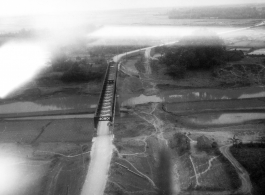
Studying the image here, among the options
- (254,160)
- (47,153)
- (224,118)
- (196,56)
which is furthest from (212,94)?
A: (47,153)

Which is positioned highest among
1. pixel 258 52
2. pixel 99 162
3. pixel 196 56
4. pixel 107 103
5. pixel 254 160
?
pixel 196 56

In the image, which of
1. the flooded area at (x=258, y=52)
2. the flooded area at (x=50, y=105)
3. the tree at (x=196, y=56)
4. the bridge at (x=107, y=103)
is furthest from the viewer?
the flooded area at (x=258, y=52)

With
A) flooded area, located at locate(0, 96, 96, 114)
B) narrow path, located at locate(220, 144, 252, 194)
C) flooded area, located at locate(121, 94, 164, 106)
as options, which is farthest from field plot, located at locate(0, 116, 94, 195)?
narrow path, located at locate(220, 144, 252, 194)

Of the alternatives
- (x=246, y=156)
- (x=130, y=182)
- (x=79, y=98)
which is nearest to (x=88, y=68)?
(x=79, y=98)

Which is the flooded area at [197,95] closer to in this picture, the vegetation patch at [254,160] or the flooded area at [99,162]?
the flooded area at [99,162]

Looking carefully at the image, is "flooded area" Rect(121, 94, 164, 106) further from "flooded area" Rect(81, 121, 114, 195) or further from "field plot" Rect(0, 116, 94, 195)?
"flooded area" Rect(81, 121, 114, 195)

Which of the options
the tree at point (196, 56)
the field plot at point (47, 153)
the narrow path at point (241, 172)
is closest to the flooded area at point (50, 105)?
the field plot at point (47, 153)

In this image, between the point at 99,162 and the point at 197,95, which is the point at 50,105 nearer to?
the point at 99,162
